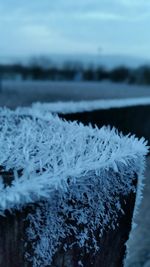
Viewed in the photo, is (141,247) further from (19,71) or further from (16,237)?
(19,71)

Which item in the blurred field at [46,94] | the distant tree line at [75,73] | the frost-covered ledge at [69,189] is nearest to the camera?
the frost-covered ledge at [69,189]

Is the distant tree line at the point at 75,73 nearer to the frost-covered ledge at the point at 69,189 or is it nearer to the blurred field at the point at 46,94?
the blurred field at the point at 46,94

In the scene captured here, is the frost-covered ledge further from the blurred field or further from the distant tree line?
the distant tree line

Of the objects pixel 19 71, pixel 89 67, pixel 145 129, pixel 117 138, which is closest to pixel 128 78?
pixel 89 67

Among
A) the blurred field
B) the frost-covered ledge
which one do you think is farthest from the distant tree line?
the frost-covered ledge

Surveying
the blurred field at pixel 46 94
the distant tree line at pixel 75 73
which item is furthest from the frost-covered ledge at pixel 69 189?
the distant tree line at pixel 75 73

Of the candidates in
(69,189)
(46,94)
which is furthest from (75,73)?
(69,189)
